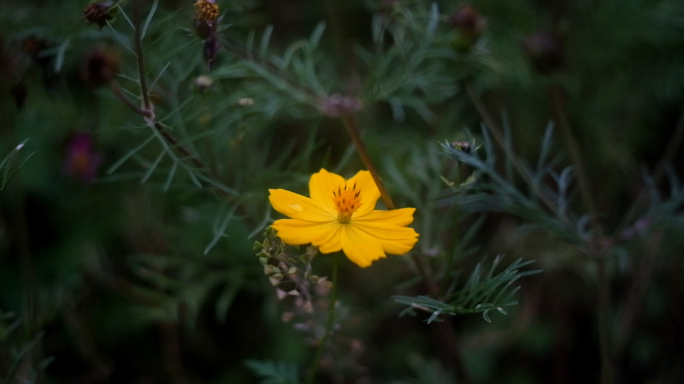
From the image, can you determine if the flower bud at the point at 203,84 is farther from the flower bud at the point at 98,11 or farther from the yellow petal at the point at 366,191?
the yellow petal at the point at 366,191

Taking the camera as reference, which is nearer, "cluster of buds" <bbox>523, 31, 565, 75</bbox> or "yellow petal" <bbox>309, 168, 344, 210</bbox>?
"yellow petal" <bbox>309, 168, 344, 210</bbox>

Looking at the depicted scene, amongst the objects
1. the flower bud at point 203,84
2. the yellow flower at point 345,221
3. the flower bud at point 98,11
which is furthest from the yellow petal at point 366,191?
the flower bud at point 98,11

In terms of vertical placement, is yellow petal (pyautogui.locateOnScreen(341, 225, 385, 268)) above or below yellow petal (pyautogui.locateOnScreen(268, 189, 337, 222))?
below

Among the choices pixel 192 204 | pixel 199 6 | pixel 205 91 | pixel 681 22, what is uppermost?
pixel 199 6

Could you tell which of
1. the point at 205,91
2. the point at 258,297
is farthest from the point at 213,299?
the point at 205,91

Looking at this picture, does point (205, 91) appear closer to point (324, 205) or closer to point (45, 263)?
point (324, 205)

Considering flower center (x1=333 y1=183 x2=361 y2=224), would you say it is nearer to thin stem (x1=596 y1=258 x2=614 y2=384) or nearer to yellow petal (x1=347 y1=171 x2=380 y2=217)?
yellow petal (x1=347 y1=171 x2=380 y2=217)

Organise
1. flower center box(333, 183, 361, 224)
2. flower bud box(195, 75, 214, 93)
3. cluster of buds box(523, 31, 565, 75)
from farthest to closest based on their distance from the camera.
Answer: cluster of buds box(523, 31, 565, 75)
flower bud box(195, 75, 214, 93)
flower center box(333, 183, 361, 224)

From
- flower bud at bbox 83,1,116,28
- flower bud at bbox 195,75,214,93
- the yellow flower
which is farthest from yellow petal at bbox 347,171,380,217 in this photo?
flower bud at bbox 83,1,116,28
